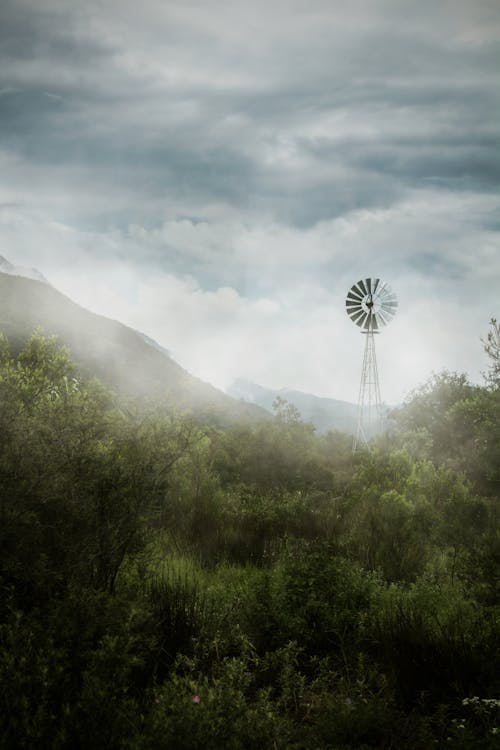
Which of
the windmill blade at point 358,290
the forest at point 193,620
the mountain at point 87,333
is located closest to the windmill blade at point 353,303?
the windmill blade at point 358,290

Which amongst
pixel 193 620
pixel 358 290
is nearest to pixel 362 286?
pixel 358 290

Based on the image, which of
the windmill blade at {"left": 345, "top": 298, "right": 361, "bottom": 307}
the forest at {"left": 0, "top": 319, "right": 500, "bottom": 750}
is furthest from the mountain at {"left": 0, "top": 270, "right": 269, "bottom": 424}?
the forest at {"left": 0, "top": 319, "right": 500, "bottom": 750}

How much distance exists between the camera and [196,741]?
7.55 ft

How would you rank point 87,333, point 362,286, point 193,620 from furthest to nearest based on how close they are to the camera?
point 87,333, point 362,286, point 193,620

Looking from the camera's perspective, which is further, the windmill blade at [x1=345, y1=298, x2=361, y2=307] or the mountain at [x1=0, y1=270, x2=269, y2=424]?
the mountain at [x1=0, y1=270, x2=269, y2=424]

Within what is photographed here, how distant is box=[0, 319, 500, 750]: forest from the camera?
2.50 metres

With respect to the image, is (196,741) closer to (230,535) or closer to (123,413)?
Answer: (123,413)

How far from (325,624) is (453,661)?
1.24m

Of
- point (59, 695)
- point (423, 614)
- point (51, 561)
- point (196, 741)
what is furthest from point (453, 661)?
point (51, 561)

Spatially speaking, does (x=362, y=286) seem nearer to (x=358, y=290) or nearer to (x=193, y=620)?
(x=358, y=290)

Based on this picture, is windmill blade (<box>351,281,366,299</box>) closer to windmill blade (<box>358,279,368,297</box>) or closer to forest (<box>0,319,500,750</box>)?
windmill blade (<box>358,279,368,297</box>)

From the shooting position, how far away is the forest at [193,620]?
250 cm

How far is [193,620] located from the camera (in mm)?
4309

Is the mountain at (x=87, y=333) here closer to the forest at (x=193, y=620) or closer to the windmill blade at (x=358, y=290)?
the windmill blade at (x=358, y=290)
